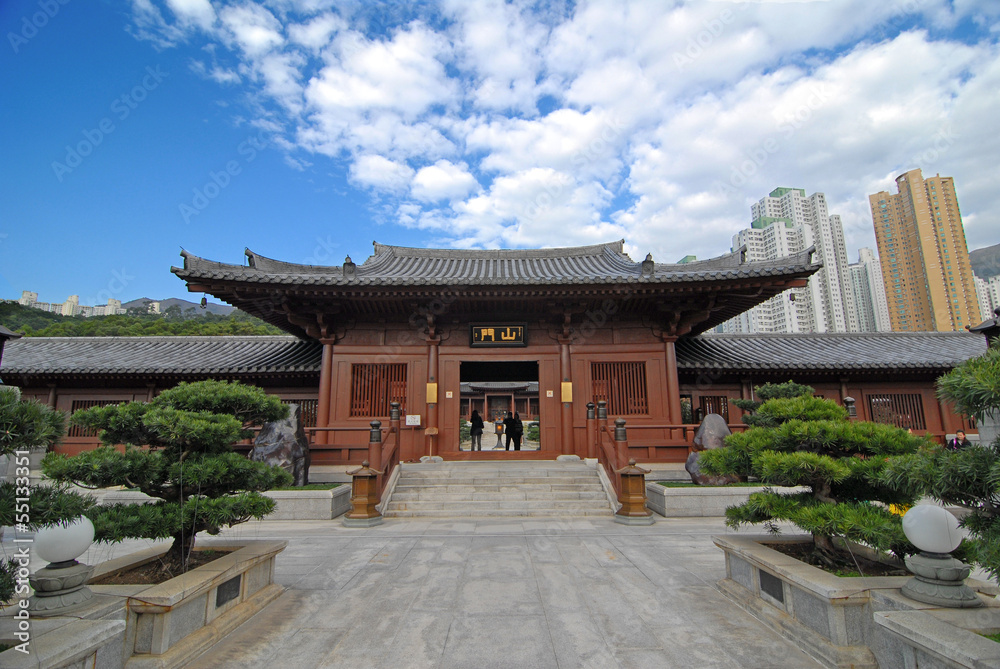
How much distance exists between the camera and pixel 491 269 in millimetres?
15734

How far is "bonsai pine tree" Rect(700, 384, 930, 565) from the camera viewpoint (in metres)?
3.70

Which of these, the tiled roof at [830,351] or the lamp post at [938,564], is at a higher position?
the tiled roof at [830,351]

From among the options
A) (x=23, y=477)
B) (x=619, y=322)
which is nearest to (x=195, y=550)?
(x=23, y=477)

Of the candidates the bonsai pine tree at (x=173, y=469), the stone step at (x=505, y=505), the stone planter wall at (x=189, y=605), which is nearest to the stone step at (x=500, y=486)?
the stone step at (x=505, y=505)

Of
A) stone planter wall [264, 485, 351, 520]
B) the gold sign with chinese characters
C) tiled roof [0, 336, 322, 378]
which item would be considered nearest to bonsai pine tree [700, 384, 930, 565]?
stone planter wall [264, 485, 351, 520]

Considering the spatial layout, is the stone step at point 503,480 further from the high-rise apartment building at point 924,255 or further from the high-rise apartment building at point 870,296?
the high-rise apartment building at point 870,296

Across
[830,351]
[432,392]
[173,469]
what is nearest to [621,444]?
[432,392]

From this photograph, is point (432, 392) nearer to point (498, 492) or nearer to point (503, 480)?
point (503, 480)

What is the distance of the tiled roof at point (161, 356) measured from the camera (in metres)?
13.1

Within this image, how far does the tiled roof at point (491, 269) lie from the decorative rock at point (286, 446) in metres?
3.17

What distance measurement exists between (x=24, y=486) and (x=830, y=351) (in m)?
18.2

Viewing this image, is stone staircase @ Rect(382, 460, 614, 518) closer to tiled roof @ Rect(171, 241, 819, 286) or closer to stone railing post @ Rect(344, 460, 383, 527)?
stone railing post @ Rect(344, 460, 383, 527)

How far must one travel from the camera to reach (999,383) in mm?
2543

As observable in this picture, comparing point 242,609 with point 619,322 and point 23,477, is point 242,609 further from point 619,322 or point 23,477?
point 619,322
